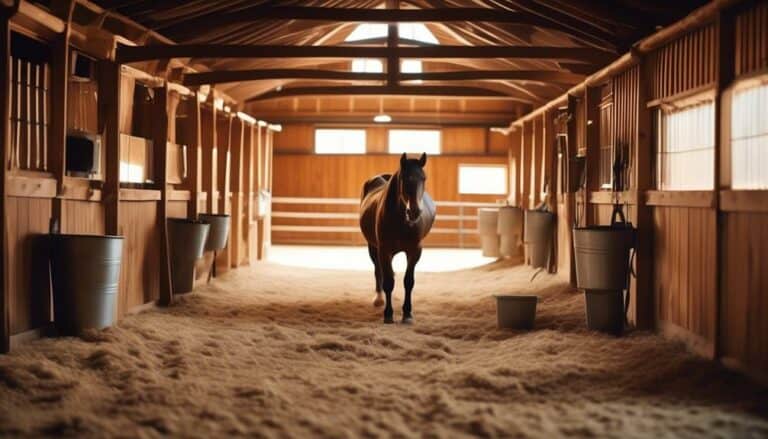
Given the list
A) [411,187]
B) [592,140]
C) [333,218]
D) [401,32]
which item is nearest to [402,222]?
[411,187]

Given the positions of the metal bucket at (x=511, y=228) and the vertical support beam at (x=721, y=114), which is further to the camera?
the metal bucket at (x=511, y=228)

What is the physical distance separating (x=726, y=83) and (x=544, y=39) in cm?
482

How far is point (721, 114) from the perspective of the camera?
5.21 meters

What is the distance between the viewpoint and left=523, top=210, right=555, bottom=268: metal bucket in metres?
11.0

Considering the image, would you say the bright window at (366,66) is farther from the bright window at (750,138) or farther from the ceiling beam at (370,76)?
the bright window at (750,138)

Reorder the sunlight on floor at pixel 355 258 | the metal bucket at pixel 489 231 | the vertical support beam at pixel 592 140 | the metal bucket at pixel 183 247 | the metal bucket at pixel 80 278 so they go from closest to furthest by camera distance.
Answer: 1. the metal bucket at pixel 80 278
2. the metal bucket at pixel 183 247
3. the vertical support beam at pixel 592 140
4. the sunlight on floor at pixel 355 258
5. the metal bucket at pixel 489 231

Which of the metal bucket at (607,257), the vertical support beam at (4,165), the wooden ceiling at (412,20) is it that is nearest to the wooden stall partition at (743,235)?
the wooden ceiling at (412,20)

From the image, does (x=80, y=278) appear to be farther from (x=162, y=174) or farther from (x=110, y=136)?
(x=162, y=174)

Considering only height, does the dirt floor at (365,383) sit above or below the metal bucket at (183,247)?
below

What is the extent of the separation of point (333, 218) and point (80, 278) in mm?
13328

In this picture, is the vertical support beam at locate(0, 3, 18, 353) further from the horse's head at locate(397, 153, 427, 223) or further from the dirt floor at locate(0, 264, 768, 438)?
the horse's head at locate(397, 153, 427, 223)

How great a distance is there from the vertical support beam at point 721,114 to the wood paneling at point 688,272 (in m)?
0.03

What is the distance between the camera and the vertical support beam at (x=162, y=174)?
326 inches

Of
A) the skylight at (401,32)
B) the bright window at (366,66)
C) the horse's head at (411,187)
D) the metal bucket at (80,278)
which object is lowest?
the metal bucket at (80,278)
